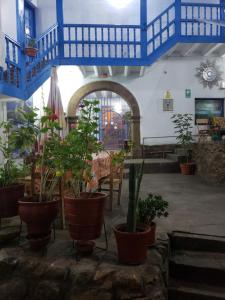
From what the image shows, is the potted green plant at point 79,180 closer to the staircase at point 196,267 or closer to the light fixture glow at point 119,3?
the staircase at point 196,267

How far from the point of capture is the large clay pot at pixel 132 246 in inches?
89.0

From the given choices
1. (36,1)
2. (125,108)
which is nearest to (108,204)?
(36,1)

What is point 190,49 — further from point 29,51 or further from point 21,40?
point 21,40

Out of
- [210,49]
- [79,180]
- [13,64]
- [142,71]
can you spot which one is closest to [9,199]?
[79,180]

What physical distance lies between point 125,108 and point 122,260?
10231 millimetres

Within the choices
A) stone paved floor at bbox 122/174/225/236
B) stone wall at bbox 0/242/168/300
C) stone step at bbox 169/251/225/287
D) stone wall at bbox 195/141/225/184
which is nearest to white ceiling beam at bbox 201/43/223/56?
stone wall at bbox 195/141/225/184

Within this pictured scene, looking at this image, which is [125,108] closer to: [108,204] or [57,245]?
[108,204]

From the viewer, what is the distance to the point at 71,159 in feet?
7.95

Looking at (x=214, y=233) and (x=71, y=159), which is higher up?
(x=71, y=159)

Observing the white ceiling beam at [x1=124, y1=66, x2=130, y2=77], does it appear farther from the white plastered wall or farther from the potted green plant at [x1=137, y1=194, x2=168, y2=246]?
the potted green plant at [x1=137, y1=194, x2=168, y2=246]

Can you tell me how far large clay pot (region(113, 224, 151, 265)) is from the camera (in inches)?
89.0

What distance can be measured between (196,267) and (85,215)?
1.14 meters

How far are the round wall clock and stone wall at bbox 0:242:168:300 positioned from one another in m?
7.34

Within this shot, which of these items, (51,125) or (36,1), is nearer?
(51,125)
